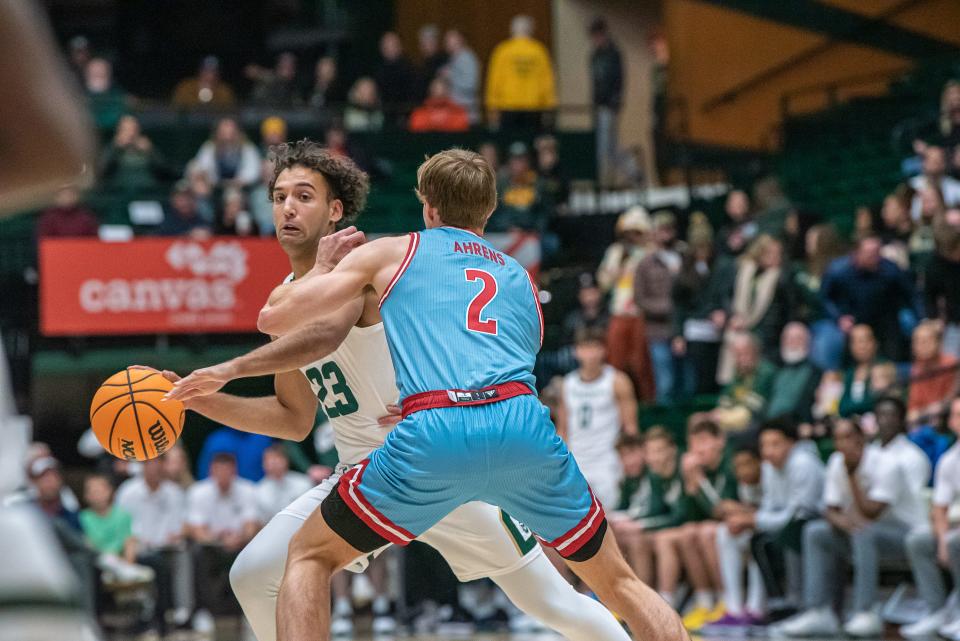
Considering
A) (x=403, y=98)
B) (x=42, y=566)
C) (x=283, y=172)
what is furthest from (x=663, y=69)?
(x=42, y=566)

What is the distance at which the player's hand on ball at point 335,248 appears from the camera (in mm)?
4961

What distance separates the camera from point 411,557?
1216 cm

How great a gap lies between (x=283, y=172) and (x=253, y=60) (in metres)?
19.2

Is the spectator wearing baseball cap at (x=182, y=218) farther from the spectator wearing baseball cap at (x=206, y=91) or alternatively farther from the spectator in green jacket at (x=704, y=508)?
the spectator in green jacket at (x=704, y=508)

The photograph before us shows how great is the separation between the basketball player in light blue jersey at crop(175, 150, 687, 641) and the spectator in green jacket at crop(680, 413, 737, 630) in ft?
20.7

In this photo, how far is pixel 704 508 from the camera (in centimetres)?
1123

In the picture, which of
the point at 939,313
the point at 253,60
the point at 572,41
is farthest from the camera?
the point at 253,60

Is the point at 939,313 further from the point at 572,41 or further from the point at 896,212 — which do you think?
the point at 572,41

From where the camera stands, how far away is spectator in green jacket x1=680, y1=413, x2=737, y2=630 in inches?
431

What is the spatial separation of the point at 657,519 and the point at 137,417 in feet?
22.5

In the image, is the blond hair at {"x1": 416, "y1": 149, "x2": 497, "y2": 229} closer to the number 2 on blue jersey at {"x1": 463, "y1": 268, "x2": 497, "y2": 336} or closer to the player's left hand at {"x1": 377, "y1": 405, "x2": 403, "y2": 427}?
the number 2 on blue jersey at {"x1": 463, "y1": 268, "x2": 497, "y2": 336}

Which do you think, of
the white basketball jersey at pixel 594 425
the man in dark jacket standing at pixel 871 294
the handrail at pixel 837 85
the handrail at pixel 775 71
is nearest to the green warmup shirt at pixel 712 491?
the white basketball jersey at pixel 594 425

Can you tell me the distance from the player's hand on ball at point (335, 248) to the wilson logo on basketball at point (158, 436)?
77cm

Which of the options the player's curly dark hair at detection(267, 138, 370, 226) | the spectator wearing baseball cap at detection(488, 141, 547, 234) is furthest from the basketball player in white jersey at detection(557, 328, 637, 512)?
the player's curly dark hair at detection(267, 138, 370, 226)
